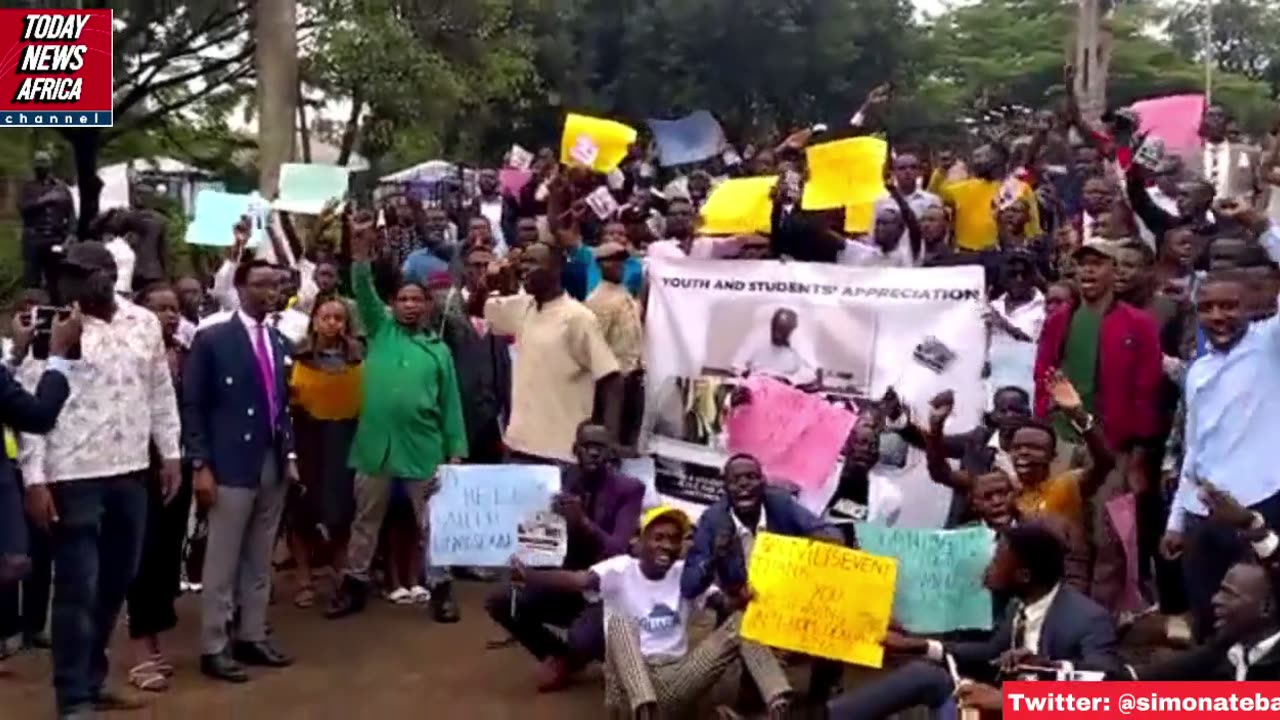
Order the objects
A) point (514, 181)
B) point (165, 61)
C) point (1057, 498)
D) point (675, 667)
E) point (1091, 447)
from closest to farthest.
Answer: point (675, 667)
point (1057, 498)
point (1091, 447)
point (514, 181)
point (165, 61)

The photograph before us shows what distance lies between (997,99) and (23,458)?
37.6m

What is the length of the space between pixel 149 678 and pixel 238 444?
1.02 meters

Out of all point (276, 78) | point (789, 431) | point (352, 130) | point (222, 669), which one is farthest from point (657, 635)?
point (352, 130)

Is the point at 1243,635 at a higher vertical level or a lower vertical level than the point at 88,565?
higher

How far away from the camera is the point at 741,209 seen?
863cm

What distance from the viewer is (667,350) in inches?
→ 328

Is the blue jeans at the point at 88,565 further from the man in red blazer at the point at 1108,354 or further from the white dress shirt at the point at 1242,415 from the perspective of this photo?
the white dress shirt at the point at 1242,415

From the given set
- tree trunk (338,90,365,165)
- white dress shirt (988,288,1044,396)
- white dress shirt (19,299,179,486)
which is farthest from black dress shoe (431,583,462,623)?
tree trunk (338,90,365,165)

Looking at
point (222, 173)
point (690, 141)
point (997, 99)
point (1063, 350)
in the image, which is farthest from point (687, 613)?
point (997, 99)

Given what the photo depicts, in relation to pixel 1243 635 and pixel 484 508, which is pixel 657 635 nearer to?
pixel 484 508

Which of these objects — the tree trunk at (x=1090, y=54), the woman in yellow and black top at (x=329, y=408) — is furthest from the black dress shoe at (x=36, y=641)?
the tree trunk at (x=1090, y=54)

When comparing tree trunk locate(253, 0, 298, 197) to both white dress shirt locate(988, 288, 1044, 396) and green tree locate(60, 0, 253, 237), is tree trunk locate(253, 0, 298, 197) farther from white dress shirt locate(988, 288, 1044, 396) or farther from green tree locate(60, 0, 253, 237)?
white dress shirt locate(988, 288, 1044, 396)

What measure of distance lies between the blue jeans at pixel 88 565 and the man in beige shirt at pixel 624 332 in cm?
235

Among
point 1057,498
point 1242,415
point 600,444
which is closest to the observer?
point 1242,415
